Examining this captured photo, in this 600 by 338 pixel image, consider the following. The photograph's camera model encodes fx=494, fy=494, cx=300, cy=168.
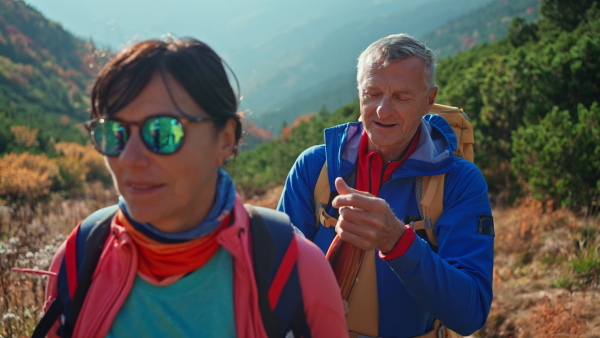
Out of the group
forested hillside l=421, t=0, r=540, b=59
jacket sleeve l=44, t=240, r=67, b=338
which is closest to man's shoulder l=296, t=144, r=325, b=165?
jacket sleeve l=44, t=240, r=67, b=338

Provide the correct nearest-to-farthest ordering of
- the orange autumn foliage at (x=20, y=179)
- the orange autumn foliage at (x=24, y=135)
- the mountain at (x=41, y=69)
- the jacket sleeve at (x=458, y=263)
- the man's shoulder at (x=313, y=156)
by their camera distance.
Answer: the jacket sleeve at (x=458, y=263) < the man's shoulder at (x=313, y=156) < the orange autumn foliage at (x=20, y=179) < the orange autumn foliage at (x=24, y=135) < the mountain at (x=41, y=69)

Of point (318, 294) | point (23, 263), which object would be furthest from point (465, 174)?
point (23, 263)

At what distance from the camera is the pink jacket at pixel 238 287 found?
1.29 m

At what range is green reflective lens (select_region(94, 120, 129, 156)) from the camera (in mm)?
1281

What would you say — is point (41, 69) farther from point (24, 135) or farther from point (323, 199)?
point (323, 199)

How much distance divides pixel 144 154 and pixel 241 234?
0.33 meters

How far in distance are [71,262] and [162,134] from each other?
1.49ft

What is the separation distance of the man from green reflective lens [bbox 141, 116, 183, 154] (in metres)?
0.61

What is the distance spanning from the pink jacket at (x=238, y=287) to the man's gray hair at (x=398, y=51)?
1.09 metres

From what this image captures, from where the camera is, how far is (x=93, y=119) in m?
1.34

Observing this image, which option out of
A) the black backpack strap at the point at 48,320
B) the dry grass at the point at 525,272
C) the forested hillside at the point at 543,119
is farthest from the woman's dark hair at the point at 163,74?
the forested hillside at the point at 543,119

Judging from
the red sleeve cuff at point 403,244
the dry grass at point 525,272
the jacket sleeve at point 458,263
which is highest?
the red sleeve cuff at point 403,244

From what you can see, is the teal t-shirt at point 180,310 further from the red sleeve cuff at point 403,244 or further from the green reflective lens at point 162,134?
the red sleeve cuff at point 403,244

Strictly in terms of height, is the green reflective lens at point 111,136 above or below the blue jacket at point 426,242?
above
